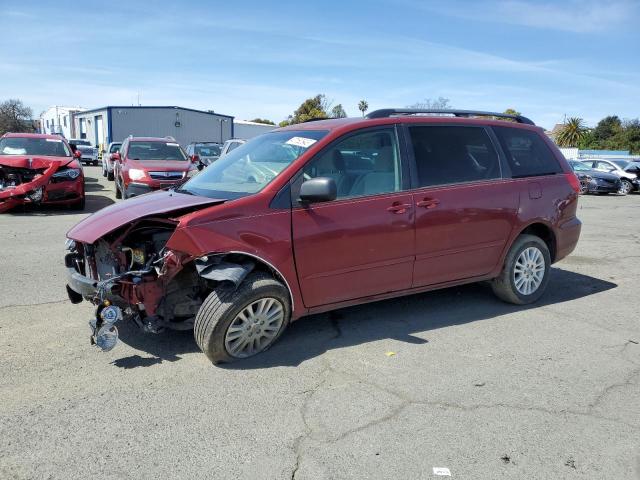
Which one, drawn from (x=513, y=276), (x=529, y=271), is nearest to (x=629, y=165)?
(x=529, y=271)

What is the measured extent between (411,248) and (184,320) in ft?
6.55

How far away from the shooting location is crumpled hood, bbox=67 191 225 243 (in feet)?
13.0

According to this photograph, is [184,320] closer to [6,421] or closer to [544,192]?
[6,421]

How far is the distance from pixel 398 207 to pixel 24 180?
31.7 ft

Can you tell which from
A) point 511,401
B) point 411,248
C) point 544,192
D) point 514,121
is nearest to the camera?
point 511,401

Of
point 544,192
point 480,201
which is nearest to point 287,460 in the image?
point 480,201

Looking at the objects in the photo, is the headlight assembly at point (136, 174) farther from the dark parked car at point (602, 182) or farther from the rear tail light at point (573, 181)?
the dark parked car at point (602, 182)

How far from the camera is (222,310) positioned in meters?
3.83

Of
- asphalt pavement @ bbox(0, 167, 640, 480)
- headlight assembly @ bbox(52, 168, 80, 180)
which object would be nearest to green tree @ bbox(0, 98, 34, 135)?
headlight assembly @ bbox(52, 168, 80, 180)

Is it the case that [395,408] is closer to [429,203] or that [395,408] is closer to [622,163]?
[429,203]

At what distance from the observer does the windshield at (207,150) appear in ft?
73.4

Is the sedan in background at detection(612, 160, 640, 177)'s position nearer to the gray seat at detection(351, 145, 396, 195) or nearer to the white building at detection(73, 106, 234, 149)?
the gray seat at detection(351, 145, 396, 195)

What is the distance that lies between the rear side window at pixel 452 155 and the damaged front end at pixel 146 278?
1919 mm

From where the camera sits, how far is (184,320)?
13.6 feet
